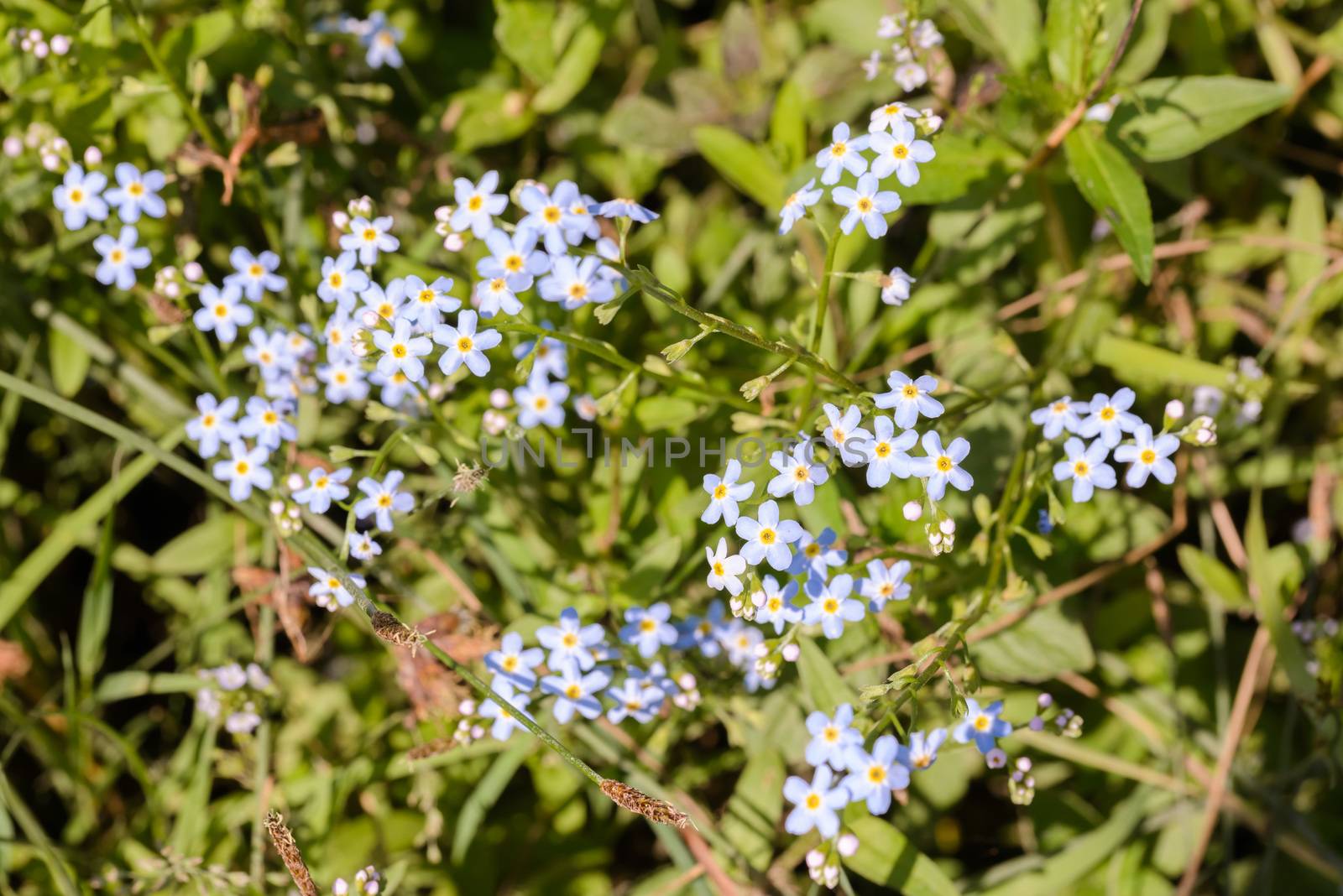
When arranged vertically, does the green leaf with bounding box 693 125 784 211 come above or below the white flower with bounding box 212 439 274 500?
above

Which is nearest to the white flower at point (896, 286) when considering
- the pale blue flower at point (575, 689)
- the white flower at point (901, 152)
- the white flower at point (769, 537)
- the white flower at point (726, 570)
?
the white flower at point (901, 152)

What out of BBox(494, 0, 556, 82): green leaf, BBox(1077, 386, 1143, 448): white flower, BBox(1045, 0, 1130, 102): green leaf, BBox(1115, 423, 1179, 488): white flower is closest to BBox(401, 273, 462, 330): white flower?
BBox(494, 0, 556, 82): green leaf

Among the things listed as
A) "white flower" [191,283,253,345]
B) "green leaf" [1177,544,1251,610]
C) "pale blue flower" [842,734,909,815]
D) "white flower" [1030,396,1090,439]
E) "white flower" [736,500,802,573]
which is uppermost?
"white flower" [191,283,253,345]

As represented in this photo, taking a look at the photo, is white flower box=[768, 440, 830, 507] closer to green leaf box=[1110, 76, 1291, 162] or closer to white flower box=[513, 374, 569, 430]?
white flower box=[513, 374, 569, 430]

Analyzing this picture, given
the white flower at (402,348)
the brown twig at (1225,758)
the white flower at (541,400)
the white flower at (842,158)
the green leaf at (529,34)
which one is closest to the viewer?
the white flower at (402,348)

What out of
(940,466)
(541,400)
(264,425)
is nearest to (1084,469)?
(940,466)

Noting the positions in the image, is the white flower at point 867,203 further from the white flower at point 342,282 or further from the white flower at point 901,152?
the white flower at point 342,282

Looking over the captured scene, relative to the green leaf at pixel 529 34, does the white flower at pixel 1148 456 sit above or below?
below
